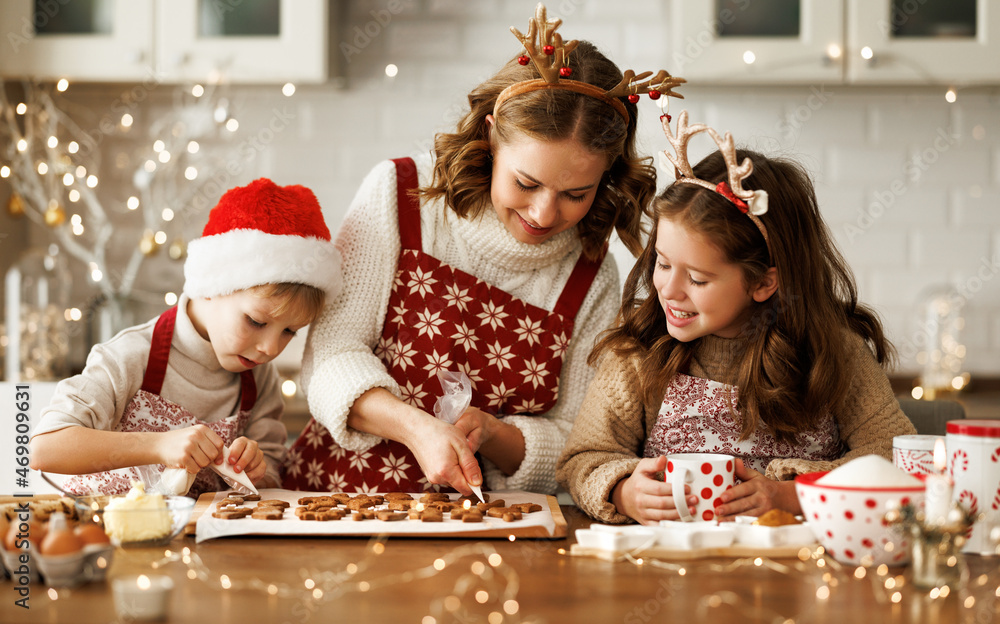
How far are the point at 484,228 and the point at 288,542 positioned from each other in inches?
26.6

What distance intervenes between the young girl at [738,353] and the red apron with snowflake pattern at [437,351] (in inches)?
5.0

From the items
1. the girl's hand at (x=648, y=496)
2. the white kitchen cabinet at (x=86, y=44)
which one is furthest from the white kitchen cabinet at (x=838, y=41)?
the girl's hand at (x=648, y=496)

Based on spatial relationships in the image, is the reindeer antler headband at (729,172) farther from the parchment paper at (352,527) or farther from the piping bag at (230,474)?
the piping bag at (230,474)

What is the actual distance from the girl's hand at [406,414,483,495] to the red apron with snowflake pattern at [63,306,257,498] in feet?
1.16

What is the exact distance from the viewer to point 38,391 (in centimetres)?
150

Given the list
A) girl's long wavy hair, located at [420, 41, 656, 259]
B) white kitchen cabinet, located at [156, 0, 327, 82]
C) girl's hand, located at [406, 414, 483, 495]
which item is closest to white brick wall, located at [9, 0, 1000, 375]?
white kitchen cabinet, located at [156, 0, 327, 82]

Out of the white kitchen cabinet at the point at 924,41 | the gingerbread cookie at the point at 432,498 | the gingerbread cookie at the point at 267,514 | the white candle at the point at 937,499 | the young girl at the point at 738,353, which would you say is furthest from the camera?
the white kitchen cabinet at the point at 924,41

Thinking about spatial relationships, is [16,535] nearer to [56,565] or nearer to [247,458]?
[56,565]

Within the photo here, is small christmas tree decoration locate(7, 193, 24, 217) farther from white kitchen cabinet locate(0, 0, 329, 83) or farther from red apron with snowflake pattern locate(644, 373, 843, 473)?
red apron with snowflake pattern locate(644, 373, 843, 473)

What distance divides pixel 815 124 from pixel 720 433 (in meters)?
1.77

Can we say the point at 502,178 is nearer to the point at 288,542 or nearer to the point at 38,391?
the point at 288,542

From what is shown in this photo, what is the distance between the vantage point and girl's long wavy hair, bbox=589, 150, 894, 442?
53.0 inches

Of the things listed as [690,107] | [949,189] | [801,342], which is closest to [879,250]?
[949,189]

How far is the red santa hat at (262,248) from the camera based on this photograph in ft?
4.65
